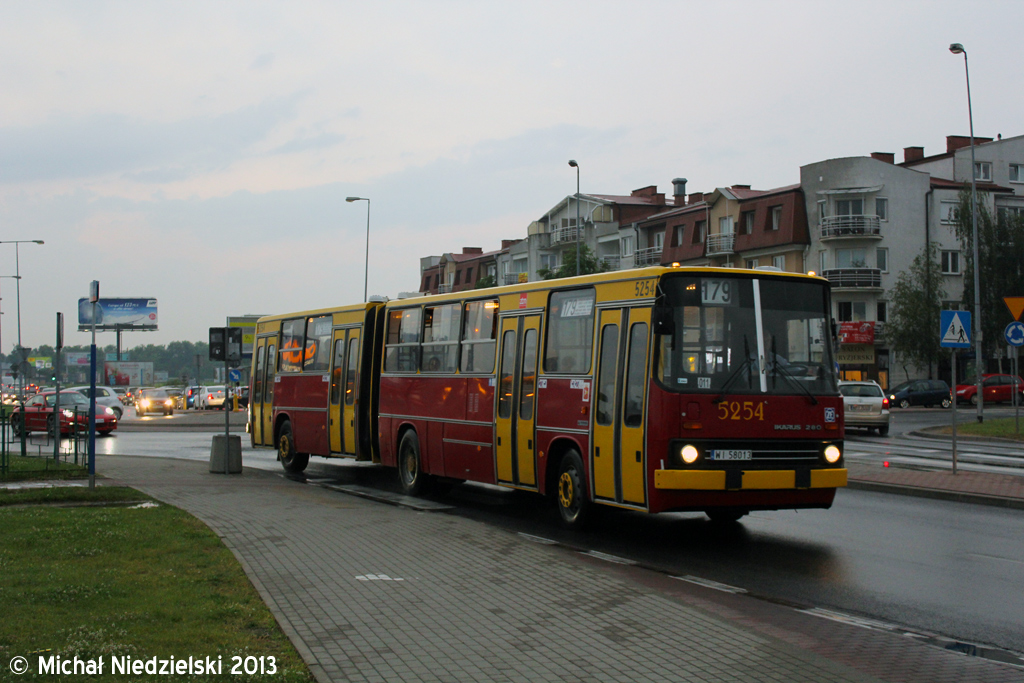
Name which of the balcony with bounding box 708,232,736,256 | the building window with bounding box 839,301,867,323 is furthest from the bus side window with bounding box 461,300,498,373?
the balcony with bounding box 708,232,736,256

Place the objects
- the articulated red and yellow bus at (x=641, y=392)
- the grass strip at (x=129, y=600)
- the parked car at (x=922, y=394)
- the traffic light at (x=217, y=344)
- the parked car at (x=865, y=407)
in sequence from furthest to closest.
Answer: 1. the parked car at (x=922, y=394)
2. the parked car at (x=865, y=407)
3. the traffic light at (x=217, y=344)
4. the articulated red and yellow bus at (x=641, y=392)
5. the grass strip at (x=129, y=600)

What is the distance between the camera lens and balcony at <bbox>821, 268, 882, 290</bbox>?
6397cm

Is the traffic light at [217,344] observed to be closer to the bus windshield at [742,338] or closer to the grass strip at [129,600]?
the grass strip at [129,600]

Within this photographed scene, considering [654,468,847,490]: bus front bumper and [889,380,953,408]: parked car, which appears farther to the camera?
[889,380,953,408]: parked car

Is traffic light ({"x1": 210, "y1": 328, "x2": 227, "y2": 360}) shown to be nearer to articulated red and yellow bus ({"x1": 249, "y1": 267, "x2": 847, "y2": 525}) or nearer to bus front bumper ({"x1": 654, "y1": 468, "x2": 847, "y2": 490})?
articulated red and yellow bus ({"x1": 249, "y1": 267, "x2": 847, "y2": 525})

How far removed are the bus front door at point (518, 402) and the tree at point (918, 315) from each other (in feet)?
172

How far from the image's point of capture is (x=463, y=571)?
9.09 meters

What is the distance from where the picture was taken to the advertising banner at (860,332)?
2499 inches

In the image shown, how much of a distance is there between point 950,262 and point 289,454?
2214 inches

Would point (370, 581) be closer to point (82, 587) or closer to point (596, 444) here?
point (82, 587)

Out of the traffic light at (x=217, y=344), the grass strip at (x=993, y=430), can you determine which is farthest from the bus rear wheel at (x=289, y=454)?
the grass strip at (x=993, y=430)

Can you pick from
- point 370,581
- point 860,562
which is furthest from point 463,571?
point 860,562

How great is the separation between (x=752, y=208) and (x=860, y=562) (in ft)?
198

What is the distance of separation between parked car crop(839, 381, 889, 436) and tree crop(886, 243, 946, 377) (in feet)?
100
